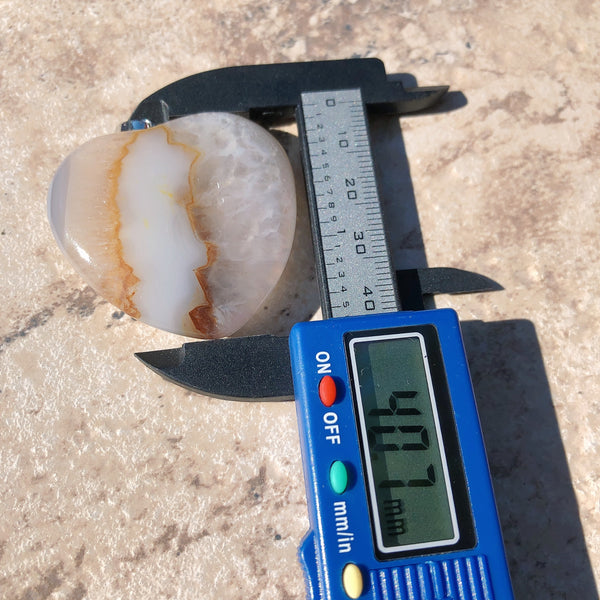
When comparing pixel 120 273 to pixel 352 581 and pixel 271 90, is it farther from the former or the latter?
pixel 352 581

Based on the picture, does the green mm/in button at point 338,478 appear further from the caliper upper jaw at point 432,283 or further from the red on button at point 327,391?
the caliper upper jaw at point 432,283

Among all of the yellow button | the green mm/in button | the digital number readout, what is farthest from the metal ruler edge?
the yellow button

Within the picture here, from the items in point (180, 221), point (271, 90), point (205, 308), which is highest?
point (271, 90)

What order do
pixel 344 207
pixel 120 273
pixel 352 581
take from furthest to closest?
pixel 344 207
pixel 120 273
pixel 352 581

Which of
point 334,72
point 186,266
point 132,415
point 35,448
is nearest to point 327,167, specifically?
point 334,72

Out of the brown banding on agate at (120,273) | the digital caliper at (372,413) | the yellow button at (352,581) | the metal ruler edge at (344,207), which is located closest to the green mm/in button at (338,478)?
the digital caliper at (372,413)

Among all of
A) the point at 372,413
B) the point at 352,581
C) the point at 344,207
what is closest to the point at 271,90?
the point at 344,207
